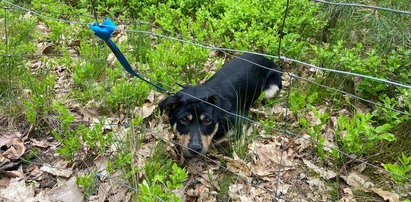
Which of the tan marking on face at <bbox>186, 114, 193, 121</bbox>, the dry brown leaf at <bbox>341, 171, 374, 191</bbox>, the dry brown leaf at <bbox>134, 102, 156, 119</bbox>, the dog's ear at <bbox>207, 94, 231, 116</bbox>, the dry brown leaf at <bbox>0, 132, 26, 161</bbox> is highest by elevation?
the dog's ear at <bbox>207, 94, 231, 116</bbox>

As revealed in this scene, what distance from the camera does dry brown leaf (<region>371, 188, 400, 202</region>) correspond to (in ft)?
10.5

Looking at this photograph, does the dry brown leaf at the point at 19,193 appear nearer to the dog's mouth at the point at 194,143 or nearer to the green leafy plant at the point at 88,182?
the green leafy plant at the point at 88,182

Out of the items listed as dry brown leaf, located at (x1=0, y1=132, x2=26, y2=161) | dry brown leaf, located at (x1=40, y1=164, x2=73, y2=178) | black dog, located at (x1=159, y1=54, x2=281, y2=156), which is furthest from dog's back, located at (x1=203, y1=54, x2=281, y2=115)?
dry brown leaf, located at (x1=0, y1=132, x2=26, y2=161)

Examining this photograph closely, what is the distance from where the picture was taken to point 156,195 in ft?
8.52

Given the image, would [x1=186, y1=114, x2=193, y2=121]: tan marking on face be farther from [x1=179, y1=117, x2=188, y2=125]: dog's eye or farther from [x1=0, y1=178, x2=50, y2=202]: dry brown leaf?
[x1=0, y1=178, x2=50, y2=202]: dry brown leaf

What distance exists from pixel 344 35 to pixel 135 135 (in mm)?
3198

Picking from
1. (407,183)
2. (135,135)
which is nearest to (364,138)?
(407,183)

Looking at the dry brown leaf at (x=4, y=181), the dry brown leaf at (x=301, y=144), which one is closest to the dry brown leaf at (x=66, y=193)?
the dry brown leaf at (x=4, y=181)

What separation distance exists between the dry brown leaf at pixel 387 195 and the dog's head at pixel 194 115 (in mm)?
1430

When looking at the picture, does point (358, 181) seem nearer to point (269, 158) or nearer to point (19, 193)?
point (269, 158)

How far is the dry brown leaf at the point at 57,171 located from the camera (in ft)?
11.4

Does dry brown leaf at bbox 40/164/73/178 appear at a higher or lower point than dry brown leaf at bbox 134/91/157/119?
lower

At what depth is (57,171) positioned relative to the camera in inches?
138

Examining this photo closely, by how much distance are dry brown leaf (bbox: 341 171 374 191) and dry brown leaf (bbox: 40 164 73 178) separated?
2.27m
